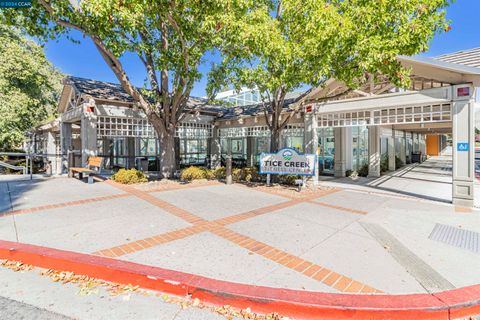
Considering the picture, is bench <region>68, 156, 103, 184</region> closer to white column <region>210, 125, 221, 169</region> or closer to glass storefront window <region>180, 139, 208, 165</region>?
glass storefront window <region>180, 139, 208, 165</region>

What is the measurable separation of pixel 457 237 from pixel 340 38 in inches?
216

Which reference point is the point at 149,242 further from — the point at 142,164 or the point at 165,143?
the point at 142,164

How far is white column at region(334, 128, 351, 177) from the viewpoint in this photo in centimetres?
1364

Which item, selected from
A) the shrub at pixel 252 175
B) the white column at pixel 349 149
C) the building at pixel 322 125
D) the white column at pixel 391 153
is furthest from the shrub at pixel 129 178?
the white column at pixel 391 153

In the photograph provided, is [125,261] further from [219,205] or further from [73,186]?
[73,186]

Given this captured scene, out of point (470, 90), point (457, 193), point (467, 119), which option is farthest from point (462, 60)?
point (457, 193)

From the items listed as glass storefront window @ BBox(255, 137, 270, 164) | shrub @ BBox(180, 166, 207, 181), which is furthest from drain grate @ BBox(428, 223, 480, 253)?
glass storefront window @ BBox(255, 137, 270, 164)

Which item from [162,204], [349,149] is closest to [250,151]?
[349,149]

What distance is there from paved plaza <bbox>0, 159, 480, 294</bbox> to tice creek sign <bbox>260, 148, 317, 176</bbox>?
4.61 ft

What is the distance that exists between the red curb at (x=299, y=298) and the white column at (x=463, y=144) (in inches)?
217

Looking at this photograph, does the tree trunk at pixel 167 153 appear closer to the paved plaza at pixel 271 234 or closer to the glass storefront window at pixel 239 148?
the paved plaza at pixel 271 234

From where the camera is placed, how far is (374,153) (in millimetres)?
13781

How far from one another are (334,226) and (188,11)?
7364 mm

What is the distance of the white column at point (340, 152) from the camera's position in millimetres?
13642
